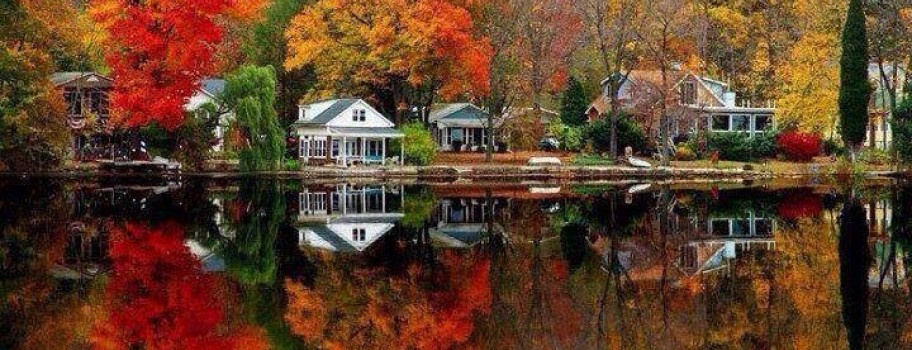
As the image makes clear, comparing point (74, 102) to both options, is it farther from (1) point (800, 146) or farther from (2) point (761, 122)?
(2) point (761, 122)

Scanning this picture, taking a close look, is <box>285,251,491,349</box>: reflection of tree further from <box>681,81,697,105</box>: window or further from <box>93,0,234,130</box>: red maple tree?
<box>681,81,697,105</box>: window

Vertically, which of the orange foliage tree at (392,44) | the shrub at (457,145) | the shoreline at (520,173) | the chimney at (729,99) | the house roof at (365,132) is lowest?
the shoreline at (520,173)

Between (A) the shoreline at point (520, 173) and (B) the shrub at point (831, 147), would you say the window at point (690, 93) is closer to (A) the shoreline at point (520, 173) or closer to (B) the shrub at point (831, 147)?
(B) the shrub at point (831, 147)

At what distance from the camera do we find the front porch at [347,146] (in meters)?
59.8

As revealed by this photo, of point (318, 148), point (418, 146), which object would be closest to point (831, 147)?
point (418, 146)

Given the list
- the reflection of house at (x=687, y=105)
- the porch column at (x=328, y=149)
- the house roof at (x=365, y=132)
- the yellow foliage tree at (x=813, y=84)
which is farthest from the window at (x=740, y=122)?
the porch column at (x=328, y=149)

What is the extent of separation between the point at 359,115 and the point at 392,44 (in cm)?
512

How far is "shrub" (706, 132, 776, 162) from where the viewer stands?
2434 inches

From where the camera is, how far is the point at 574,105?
69.9 m

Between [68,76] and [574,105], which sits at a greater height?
[68,76]

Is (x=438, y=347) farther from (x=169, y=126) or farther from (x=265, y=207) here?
(x=169, y=126)

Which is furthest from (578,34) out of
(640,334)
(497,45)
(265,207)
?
(640,334)

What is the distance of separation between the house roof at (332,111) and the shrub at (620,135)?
14306 mm

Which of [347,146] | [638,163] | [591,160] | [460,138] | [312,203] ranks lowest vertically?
[312,203]
